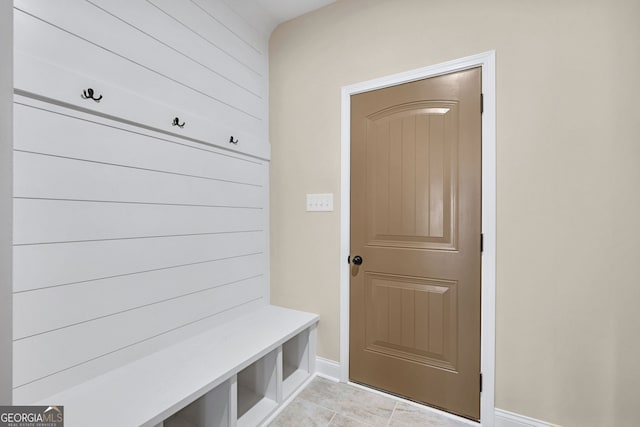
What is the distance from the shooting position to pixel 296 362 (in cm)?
214

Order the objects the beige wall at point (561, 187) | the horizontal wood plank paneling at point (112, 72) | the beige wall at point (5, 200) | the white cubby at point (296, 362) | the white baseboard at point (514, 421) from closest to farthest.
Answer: the beige wall at point (5, 200) < the horizontal wood plank paneling at point (112, 72) < the beige wall at point (561, 187) < the white baseboard at point (514, 421) < the white cubby at point (296, 362)

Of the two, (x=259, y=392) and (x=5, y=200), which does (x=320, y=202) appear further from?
(x=5, y=200)

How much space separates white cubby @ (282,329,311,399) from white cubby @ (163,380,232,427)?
0.54 meters

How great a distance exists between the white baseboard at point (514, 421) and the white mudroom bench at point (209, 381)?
3.79 feet

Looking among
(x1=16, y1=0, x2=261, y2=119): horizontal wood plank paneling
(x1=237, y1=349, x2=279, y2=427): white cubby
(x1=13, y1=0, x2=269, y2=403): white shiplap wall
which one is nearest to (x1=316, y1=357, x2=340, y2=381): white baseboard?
(x1=237, y1=349, x2=279, y2=427): white cubby

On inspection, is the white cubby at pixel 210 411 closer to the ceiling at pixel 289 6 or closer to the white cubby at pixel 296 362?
the white cubby at pixel 296 362

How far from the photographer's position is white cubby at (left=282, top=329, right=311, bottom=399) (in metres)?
1.96

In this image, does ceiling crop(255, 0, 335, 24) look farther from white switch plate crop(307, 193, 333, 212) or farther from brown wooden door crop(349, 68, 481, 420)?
white switch plate crop(307, 193, 333, 212)

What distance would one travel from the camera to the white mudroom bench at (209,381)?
3.65 feet

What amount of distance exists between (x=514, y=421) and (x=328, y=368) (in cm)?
111

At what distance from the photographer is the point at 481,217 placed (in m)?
1.60

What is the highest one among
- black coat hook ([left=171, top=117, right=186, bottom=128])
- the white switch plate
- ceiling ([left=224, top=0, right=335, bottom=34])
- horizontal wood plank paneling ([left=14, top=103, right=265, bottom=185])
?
ceiling ([left=224, top=0, right=335, bottom=34])

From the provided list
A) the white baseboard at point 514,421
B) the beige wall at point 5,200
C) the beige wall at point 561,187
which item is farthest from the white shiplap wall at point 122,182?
the white baseboard at point 514,421

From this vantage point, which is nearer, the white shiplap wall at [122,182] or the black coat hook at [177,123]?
the white shiplap wall at [122,182]
